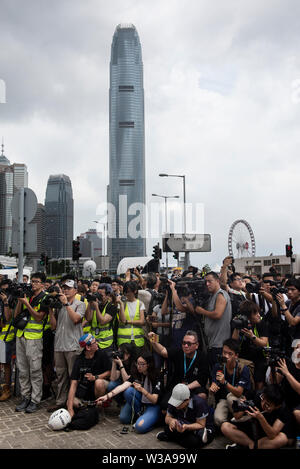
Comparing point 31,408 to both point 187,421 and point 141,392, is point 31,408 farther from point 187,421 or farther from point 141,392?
point 187,421

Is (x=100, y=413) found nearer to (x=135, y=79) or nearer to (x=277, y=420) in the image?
(x=277, y=420)

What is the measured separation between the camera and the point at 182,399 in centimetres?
453

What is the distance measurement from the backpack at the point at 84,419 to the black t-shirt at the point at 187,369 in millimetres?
1107

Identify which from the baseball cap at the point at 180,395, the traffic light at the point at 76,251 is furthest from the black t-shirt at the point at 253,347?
Answer: the traffic light at the point at 76,251

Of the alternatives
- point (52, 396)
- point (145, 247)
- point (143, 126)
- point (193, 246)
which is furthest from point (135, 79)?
point (52, 396)

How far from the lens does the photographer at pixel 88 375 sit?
541 centimetres

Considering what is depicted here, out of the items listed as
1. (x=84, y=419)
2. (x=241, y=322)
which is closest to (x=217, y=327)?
(x=241, y=322)

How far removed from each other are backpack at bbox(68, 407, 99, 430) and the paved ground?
6cm

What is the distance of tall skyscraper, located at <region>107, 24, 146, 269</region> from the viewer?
510 feet

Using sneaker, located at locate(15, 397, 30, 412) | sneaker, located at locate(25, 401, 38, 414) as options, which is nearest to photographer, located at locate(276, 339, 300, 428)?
sneaker, located at locate(25, 401, 38, 414)

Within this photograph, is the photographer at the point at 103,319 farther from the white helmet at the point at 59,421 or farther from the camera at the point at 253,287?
the camera at the point at 253,287

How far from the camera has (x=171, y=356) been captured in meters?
5.16

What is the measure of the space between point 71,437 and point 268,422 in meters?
2.41

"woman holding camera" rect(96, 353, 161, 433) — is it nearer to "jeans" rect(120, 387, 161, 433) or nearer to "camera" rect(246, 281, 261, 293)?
"jeans" rect(120, 387, 161, 433)
